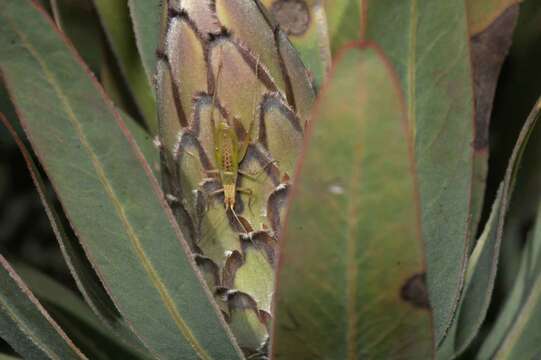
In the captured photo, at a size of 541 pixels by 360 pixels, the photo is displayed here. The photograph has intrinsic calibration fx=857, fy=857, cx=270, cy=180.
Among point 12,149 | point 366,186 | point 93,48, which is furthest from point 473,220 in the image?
point 12,149

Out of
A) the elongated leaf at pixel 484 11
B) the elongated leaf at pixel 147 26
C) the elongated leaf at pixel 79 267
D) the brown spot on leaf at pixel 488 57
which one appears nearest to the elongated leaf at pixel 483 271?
the brown spot on leaf at pixel 488 57

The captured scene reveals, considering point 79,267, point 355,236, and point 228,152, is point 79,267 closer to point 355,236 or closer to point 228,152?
point 228,152

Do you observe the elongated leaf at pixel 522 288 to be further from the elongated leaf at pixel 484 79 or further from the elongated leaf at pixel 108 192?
the elongated leaf at pixel 108 192

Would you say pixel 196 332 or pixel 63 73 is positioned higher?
pixel 63 73

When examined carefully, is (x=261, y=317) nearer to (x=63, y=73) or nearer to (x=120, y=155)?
(x=120, y=155)

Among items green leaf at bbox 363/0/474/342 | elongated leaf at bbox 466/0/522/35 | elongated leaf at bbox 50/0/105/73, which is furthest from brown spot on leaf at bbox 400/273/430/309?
elongated leaf at bbox 50/0/105/73

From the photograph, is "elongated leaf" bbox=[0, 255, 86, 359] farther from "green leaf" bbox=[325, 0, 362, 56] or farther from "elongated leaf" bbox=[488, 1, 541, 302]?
"elongated leaf" bbox=[488, 1, 541, 302]
